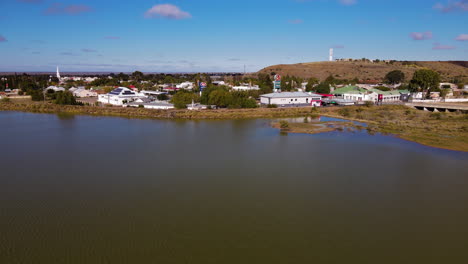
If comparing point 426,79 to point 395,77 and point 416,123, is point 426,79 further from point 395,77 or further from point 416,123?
point 395,77

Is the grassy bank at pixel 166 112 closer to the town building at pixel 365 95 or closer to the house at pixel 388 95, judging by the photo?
the town building at pixel 365 95

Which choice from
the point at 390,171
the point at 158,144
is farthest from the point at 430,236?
the point at 158,144

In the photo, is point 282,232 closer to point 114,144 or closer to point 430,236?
point 430,236

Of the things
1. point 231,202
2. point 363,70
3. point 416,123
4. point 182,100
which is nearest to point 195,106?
point 182,100

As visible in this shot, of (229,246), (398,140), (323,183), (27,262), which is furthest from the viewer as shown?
(398,140)

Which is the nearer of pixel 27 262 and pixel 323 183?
pixel 27 262

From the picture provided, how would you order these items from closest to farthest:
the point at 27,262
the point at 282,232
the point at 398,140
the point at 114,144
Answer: the point at 27,262 < the point at 282,232 < the point at 114,144 < the point at 398,140

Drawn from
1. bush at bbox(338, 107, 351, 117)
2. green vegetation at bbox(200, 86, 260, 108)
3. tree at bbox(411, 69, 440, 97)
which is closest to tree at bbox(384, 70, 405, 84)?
tree at bbox(411, 69, 440, 97)
